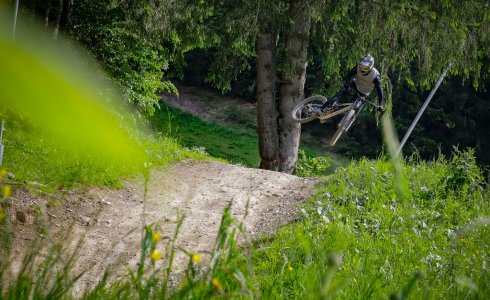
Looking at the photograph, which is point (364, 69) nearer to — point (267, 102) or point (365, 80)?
point (365, 80)

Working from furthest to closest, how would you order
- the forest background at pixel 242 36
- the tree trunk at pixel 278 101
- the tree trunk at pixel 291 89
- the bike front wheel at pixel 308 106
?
the tree trunk at pixel 278 101 < the tree trunk at pixel 291 89 < the bike front wheel at pixel 308 106 < the forest background at pixel 242 36

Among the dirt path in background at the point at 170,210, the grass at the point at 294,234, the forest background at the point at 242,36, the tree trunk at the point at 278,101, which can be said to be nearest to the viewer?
the grass at the point at 294,234

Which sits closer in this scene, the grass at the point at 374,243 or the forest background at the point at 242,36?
the grass at the point at 374,243

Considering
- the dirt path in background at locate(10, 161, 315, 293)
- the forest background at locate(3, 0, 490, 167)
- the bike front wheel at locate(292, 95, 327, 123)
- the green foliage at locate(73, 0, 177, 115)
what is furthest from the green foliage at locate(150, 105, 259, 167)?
the dirt path in background at locate(10, 161, 315, 293)

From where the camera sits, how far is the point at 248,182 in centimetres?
965

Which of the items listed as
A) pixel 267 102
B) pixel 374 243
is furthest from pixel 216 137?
pixel 374 243

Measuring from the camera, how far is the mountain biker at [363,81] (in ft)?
31.2

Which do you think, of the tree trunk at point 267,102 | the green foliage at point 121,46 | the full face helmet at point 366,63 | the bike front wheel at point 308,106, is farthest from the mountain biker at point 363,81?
the green foliage at point 121,46

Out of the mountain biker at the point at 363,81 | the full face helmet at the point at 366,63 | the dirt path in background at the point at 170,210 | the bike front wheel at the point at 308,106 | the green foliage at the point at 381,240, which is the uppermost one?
the full face helmet at the point at 366,63

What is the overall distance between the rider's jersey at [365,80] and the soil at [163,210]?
2.14m

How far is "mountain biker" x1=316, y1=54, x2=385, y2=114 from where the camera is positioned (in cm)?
950

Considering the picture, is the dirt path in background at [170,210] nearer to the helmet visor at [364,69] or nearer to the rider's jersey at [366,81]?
the rider's jersey at [366,81]

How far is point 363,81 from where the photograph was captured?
10.0 m

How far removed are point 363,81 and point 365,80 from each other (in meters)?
0.06
